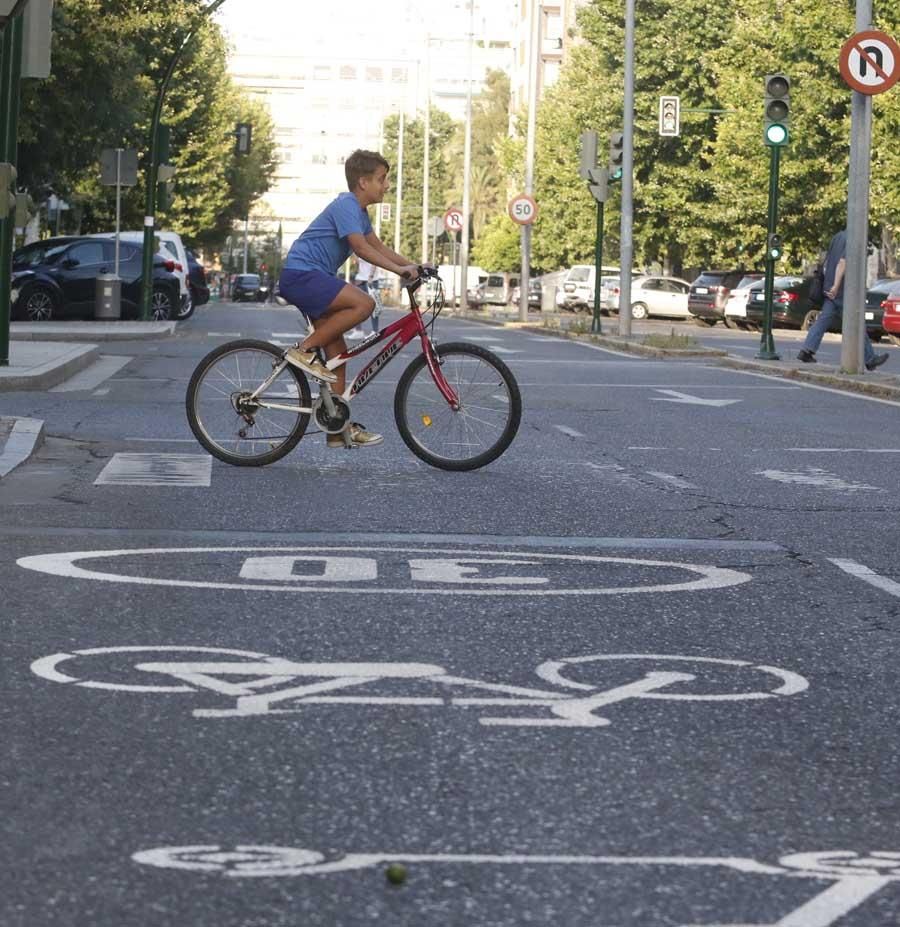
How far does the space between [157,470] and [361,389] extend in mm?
1138

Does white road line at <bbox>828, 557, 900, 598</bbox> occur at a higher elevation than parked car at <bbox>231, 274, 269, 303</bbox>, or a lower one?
lower

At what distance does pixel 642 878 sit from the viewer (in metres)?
3.82

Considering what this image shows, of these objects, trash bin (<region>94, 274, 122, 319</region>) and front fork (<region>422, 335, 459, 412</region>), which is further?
trash bin (<region>94, 274, 122, 319</region>)

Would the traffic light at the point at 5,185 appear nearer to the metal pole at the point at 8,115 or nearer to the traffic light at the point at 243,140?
the metal pole at the point at 8,115

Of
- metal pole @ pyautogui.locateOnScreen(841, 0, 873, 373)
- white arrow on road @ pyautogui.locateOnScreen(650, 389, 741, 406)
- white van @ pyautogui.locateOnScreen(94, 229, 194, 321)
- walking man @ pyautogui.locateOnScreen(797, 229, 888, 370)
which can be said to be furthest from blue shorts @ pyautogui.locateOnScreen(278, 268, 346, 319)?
white van @ pyautogui.locateOnScreen(94, 229, 194, 321)

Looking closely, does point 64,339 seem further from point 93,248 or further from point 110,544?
point 110,544

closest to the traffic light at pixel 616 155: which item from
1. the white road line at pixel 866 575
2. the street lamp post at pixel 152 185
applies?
the street lamp post at pixel 152 185

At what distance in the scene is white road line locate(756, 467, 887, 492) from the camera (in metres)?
11.3

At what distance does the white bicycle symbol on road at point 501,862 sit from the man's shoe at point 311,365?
7543mm

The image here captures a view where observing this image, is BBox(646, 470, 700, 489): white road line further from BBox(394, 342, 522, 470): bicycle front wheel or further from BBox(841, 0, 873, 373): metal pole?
BBox(841, 0, 873, 373): metal pole

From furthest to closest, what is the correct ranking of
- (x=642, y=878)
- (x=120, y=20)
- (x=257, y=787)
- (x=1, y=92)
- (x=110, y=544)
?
(x=120, y=20)
(x=1, y=92)
(x=110, y=544)
(x=257, y=787)
(x=642, y=878)

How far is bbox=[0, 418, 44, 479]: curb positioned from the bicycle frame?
1285mm

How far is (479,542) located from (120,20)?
28170 millimetres

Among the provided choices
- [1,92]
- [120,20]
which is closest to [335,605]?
[1,92]
